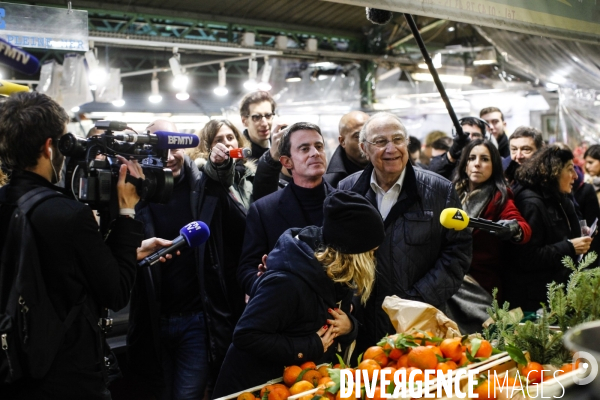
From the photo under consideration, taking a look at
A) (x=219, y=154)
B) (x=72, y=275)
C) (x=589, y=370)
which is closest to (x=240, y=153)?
(x=219, y=154)

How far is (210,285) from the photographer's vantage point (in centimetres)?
284

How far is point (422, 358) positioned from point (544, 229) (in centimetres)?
197

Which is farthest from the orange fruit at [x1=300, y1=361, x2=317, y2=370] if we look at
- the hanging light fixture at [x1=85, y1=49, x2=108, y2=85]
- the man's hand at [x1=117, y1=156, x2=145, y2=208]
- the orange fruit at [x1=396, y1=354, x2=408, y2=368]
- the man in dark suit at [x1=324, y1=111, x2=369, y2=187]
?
the hanging light fixture at [x1=85, y1=49, x2=108, y2=85]

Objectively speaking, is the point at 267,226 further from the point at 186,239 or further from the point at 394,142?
the point at 394,142

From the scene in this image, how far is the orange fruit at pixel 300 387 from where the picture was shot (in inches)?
73.7

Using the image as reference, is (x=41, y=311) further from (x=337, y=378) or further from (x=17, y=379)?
(x=337, y=378)

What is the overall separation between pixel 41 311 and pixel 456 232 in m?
1.72

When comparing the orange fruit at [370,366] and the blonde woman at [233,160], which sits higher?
the blonde woman at [233,160]

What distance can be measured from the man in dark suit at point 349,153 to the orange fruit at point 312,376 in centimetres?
164

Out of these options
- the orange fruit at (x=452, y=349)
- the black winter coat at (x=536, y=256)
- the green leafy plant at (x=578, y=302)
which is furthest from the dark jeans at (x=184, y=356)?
the black winter coat at (x=536, y=256)

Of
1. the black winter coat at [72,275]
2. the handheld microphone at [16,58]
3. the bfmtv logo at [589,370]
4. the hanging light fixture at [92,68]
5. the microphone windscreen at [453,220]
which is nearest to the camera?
the bfmtv logo at [589,370]

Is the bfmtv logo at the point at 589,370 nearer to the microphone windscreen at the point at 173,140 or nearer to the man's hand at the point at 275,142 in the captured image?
the microphone windscreen at the point at 173,140

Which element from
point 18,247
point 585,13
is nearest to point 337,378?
point 18,247

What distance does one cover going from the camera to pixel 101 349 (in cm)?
188
